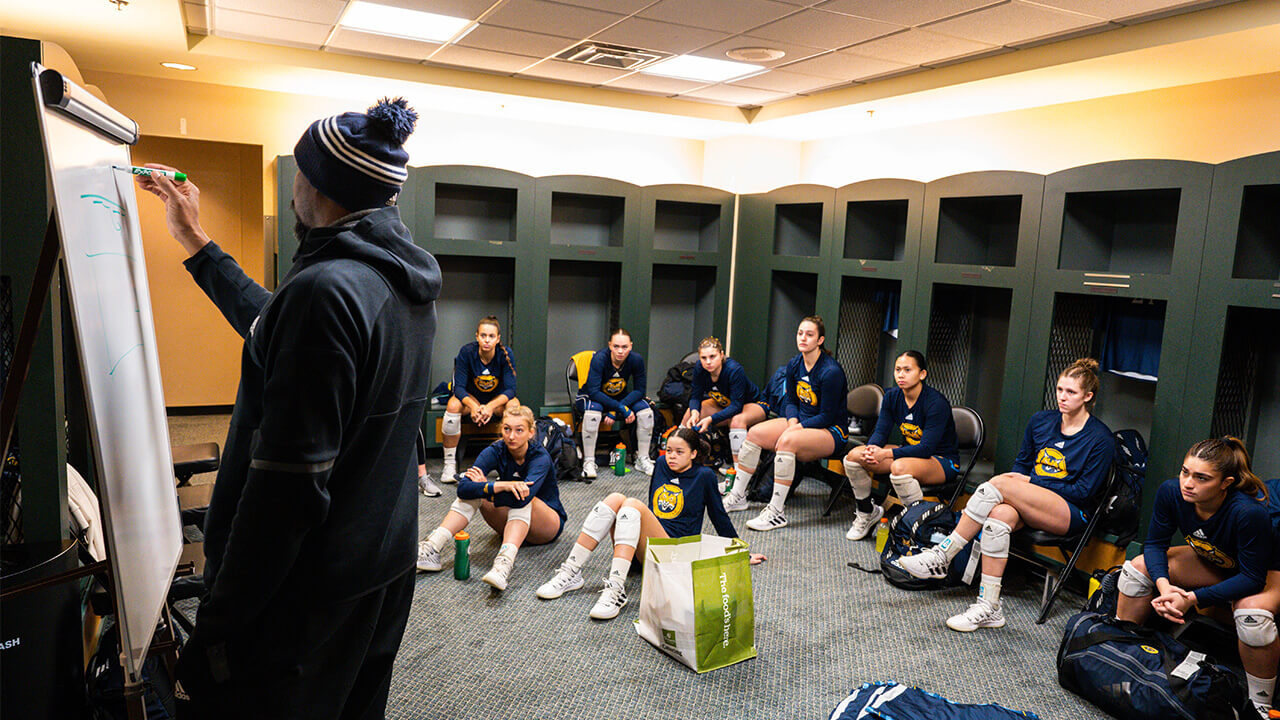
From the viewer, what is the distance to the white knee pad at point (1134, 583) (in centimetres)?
294

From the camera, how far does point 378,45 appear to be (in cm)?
414

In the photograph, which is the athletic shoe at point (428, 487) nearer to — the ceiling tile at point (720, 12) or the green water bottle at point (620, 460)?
the green water bottle at point (620, 460)

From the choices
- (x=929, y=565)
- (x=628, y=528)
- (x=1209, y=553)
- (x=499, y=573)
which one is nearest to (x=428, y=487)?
(x=499, y=573)

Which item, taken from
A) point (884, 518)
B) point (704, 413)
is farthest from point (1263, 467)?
point (704, 413)

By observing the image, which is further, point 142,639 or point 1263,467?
point 1263,467

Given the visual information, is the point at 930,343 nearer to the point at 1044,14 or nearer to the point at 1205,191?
the point at 1205,191

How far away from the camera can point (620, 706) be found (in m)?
2.53

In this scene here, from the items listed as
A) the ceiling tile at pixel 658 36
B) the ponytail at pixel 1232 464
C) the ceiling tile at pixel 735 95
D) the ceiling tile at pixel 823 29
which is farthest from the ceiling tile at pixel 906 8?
the ponytail at pixel 1232 464

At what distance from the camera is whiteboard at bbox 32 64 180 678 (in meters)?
1.33

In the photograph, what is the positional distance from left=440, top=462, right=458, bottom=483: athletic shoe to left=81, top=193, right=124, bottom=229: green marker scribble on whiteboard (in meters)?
3.34

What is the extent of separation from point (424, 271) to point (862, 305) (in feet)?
14.2

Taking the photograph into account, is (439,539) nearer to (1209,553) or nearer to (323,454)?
(323,454)

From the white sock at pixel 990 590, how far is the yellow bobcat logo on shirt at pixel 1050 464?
0.55m

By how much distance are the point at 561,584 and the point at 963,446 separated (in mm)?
2259
